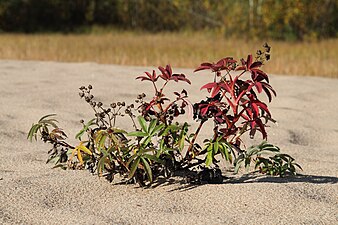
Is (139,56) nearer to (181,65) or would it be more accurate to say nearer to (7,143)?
(181,65)

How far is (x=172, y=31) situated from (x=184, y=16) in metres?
0.42

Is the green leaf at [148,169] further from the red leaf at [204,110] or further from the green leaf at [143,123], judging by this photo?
the red leaf at [204,110]

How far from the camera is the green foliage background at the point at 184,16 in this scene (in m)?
12.0

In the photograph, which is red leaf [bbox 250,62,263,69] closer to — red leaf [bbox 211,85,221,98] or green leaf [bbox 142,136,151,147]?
red leaf [bbox 211,85,221,98]

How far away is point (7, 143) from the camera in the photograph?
10.8 ft

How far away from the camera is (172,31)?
14.6 m

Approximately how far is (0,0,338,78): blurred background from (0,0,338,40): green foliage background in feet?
0.06

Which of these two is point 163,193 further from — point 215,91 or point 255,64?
point 255,64

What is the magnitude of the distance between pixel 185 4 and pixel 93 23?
89.6 inches

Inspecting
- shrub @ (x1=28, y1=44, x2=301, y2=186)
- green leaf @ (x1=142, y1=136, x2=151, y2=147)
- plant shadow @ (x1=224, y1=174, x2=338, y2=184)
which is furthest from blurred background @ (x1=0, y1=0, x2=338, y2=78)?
green leaf @ (x1=142, y1=136, x2=151, y2=147)

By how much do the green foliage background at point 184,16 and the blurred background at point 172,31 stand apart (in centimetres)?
2

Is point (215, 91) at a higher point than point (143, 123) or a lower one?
higher

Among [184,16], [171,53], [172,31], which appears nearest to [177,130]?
[171,53]

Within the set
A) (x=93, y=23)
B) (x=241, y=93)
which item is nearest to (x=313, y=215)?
(x=241, y=93)
